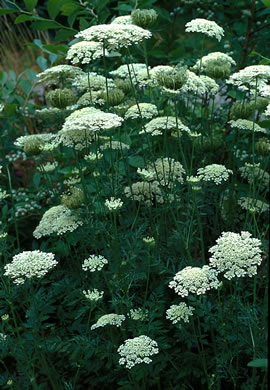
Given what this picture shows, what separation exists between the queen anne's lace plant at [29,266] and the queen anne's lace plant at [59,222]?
0.30m

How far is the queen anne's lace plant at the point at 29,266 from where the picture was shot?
2203 millimetres

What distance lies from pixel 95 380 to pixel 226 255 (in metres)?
1.16

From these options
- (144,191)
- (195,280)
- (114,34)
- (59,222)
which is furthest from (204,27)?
(195,280)

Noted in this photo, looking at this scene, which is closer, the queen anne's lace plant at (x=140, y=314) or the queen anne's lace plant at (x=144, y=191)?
the queen anne's lace plant at (x=140, y=314)

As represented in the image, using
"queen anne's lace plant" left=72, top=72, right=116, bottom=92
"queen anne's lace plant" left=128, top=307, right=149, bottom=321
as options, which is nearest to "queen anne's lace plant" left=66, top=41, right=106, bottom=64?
"queen anne's lace plant" left=72, top=72, right=116, bottom=92

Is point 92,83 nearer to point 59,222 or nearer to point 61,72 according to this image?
point 61,72

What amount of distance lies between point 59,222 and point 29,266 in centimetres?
44

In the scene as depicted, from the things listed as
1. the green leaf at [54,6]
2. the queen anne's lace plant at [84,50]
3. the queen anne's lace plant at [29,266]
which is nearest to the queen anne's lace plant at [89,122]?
the queen anne's lace plant at [84,50]

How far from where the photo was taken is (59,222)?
8.63 feet

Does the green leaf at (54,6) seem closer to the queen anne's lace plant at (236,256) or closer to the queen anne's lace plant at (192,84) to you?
the queen anne's lace plant at (192,84)

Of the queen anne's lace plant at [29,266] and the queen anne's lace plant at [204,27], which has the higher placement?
A: the queen anne's lace plant at [204,27]

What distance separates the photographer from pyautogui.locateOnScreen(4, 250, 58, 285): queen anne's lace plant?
2203 millimetres

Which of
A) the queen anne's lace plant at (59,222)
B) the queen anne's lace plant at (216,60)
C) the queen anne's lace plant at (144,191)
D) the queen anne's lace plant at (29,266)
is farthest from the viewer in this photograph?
the queen anne's lace plant at (216,60)

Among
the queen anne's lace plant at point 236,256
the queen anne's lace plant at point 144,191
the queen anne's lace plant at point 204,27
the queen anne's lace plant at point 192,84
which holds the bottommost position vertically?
the queen anne's lace plant at point 144,191
